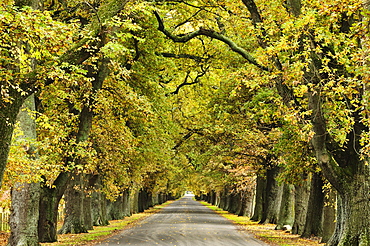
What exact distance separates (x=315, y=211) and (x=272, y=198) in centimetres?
1055

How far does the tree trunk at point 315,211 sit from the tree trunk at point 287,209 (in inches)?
196

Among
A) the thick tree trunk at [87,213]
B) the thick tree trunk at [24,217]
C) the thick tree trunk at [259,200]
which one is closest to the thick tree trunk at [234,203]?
the thick tree trunk at [259,200]

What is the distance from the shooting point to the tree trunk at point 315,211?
2228 centimetres

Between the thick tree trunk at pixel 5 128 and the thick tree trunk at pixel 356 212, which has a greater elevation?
the thick tree trunk at pixel 5 128

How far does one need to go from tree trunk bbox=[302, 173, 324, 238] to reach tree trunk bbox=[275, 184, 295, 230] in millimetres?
4986

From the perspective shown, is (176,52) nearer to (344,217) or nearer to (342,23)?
(342,23)

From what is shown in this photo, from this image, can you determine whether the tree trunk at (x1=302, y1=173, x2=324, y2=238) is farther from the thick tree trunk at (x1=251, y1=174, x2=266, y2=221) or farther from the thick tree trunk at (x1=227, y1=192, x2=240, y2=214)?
the thick tree trunk at (x1=227, y1=192, x2=240, y2=214)

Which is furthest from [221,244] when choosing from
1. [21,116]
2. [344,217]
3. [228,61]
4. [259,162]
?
[259,162]

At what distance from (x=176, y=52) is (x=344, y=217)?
16.4 meters

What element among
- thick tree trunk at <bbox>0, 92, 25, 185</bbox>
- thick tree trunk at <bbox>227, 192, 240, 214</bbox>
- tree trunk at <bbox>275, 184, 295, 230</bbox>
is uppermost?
thick tree trunk at <bbox>0, 92, 25, 185</bbox>

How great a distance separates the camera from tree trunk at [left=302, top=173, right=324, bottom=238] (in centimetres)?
2228

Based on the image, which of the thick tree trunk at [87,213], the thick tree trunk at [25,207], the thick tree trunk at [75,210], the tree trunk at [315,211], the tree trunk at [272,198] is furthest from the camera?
the tree trunk at [272,198]

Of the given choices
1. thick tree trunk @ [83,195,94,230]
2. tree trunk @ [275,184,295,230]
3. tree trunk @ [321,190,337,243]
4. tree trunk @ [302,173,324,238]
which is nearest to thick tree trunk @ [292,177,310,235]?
tree trunk @ [302,173,324,238]

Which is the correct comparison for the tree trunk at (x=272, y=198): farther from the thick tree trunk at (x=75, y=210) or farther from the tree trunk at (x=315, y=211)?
the thick tree trunk at (x=75, y=210)
